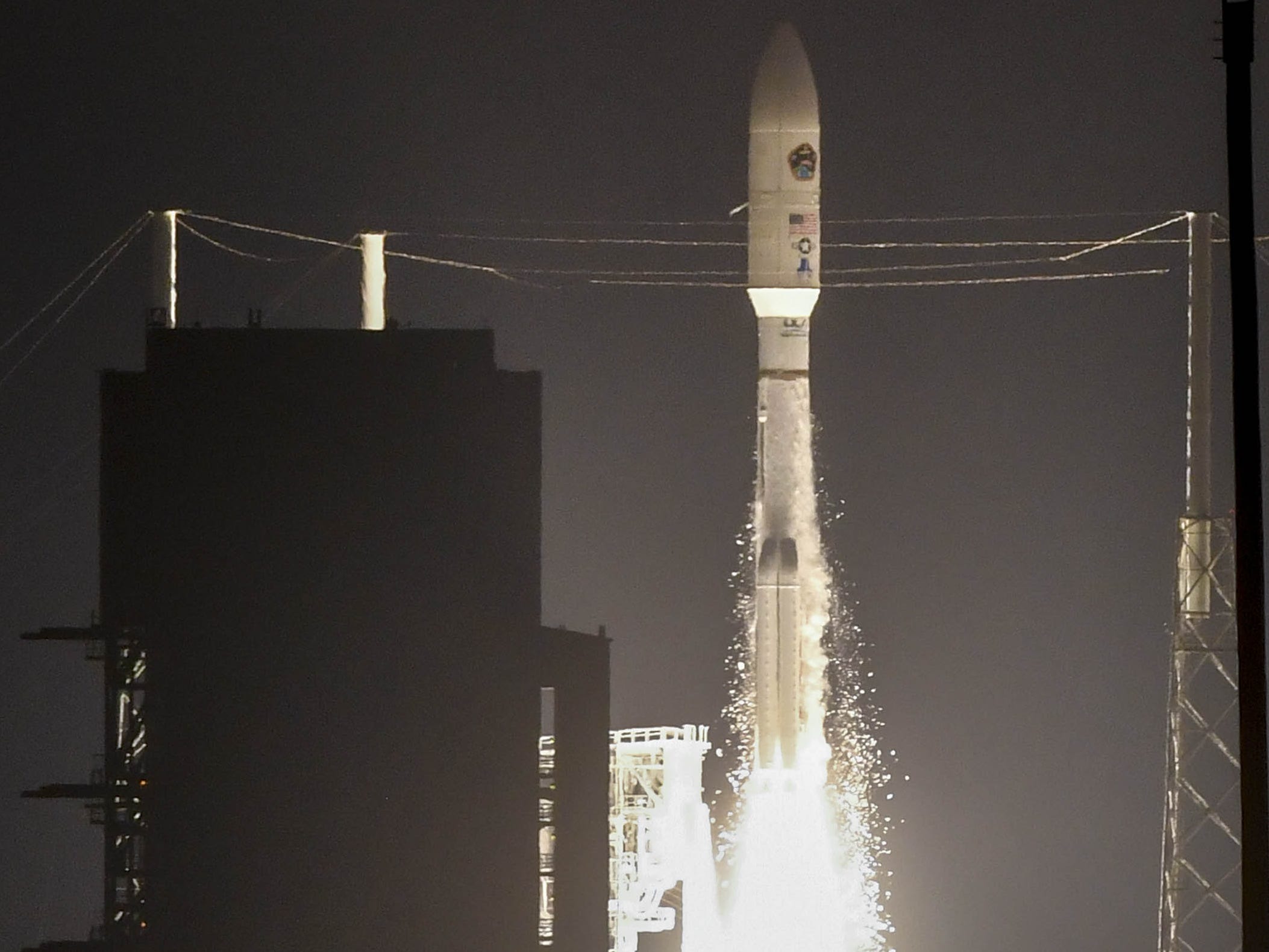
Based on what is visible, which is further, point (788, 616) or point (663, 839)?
point (663, 839)

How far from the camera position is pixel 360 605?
5141 centimetres

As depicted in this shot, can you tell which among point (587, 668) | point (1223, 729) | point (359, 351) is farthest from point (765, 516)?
point (1223, 729)

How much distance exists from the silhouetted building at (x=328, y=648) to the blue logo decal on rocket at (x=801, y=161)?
5709 millimetres

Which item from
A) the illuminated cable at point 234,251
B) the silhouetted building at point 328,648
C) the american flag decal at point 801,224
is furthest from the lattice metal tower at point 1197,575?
the illuminated cable at point 234,251

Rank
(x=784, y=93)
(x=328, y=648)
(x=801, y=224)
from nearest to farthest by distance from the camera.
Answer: (x=328, y=648) → (x=784, y=93) → (x=801, y=224)

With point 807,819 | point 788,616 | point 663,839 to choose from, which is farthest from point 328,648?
point 807,819

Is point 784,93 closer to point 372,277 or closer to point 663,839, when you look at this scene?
point 372,277

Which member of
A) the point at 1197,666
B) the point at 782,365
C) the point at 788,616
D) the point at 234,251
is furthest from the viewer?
the point at 234,251

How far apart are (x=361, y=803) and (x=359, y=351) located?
7.35 metres

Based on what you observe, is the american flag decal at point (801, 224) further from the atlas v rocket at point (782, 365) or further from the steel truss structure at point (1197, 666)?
the steel truss structure at point (1197, 666)

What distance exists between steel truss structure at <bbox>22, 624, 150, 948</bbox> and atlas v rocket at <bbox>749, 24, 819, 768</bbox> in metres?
10.6

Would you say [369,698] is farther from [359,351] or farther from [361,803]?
[359,351]

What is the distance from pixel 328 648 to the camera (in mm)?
51312

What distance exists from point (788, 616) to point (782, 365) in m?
4.33
